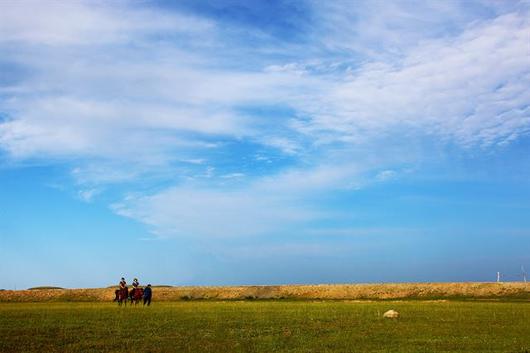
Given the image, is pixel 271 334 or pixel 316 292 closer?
pixel 271 334

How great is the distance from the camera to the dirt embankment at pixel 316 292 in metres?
65.6

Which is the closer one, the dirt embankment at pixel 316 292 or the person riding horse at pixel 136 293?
the person riding horse at pixel 136 293

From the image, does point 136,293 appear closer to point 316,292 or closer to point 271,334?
point 316,292

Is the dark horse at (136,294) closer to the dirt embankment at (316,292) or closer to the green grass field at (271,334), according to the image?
the dirt embankment at (316,292)

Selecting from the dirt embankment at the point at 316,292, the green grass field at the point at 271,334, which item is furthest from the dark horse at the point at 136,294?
the green grass field at the point at 271,334

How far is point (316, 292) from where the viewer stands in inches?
2800

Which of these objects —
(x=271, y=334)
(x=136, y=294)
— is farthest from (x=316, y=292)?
(x=271, y=334)

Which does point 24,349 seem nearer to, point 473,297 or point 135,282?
point 135,282

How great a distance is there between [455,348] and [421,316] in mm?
12968

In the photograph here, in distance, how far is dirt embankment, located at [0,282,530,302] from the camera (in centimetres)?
6562

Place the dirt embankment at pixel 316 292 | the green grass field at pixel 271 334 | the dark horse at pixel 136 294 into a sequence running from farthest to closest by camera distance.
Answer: the dirt embankment at pixel 316 292, the dark horse at pixel 136 294, the green grass field at pixel 271 334

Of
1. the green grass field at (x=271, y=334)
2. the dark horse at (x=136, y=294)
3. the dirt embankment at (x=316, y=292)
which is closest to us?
the green grass field at (x=271, y=334)

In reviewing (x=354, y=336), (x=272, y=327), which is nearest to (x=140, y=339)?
(x=272, y=327)

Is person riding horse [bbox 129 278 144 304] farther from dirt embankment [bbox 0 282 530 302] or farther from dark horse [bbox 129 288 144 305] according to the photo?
dirt embankment [bbox 0 282 530 302]
